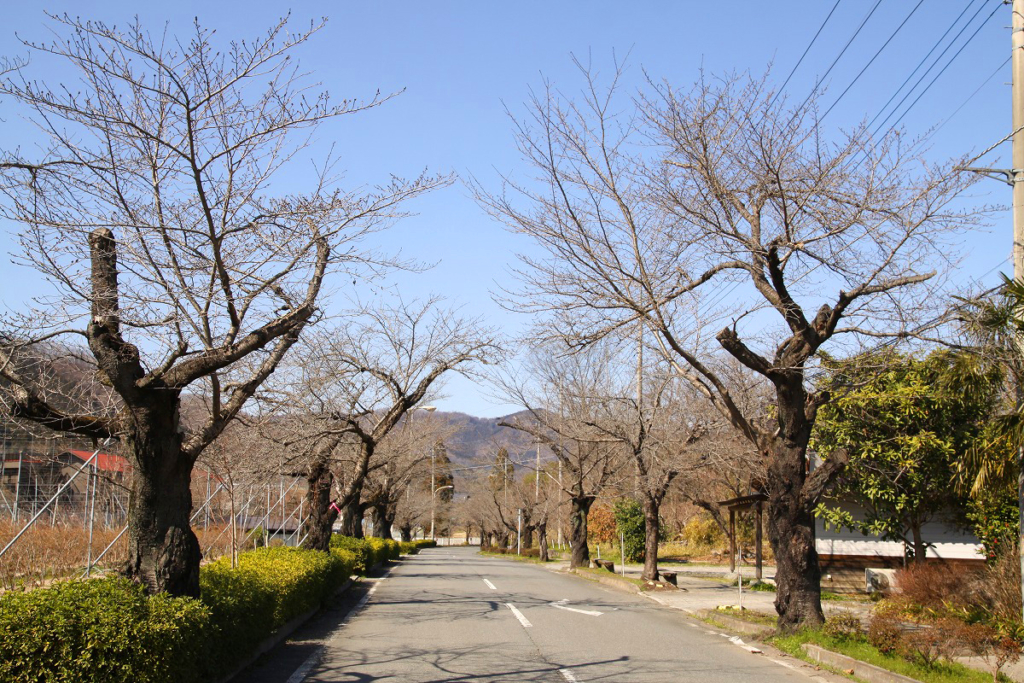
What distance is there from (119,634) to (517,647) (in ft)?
21.4

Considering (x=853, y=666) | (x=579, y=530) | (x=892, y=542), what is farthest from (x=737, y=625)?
(x=579, y=530)

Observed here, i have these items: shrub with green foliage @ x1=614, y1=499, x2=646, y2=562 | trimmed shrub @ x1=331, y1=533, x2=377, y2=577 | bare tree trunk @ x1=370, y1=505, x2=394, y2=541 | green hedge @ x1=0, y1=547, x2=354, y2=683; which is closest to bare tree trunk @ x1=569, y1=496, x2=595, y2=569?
shrub with green foliage @ x1=614, y1=499, x2=646, y2=562

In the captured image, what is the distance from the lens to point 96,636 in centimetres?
610

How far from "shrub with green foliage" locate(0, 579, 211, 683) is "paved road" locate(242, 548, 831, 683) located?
244 centimetres

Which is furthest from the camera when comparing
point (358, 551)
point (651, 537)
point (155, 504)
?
point (358, 551)

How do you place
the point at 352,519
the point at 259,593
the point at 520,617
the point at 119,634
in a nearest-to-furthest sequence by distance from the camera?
the point at 119,634, the point at 259,593, the point at 520,617, the point at 352,519

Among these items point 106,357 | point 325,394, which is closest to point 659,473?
point 325,394

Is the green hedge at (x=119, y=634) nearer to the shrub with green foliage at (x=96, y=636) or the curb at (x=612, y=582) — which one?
the shrub with green foliage at (x=96, y=636)

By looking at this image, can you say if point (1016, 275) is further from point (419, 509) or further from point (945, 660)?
point (419, 509)

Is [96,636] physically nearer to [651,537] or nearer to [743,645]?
[743,645]

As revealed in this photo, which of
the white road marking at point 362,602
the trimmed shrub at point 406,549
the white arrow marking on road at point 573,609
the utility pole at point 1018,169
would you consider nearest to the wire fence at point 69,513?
the white road marking at point 362,602

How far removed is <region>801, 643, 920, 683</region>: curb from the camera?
9.21 metres

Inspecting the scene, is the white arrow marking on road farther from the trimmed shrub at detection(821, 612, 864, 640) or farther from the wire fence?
the wire fence

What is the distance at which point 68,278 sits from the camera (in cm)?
815
